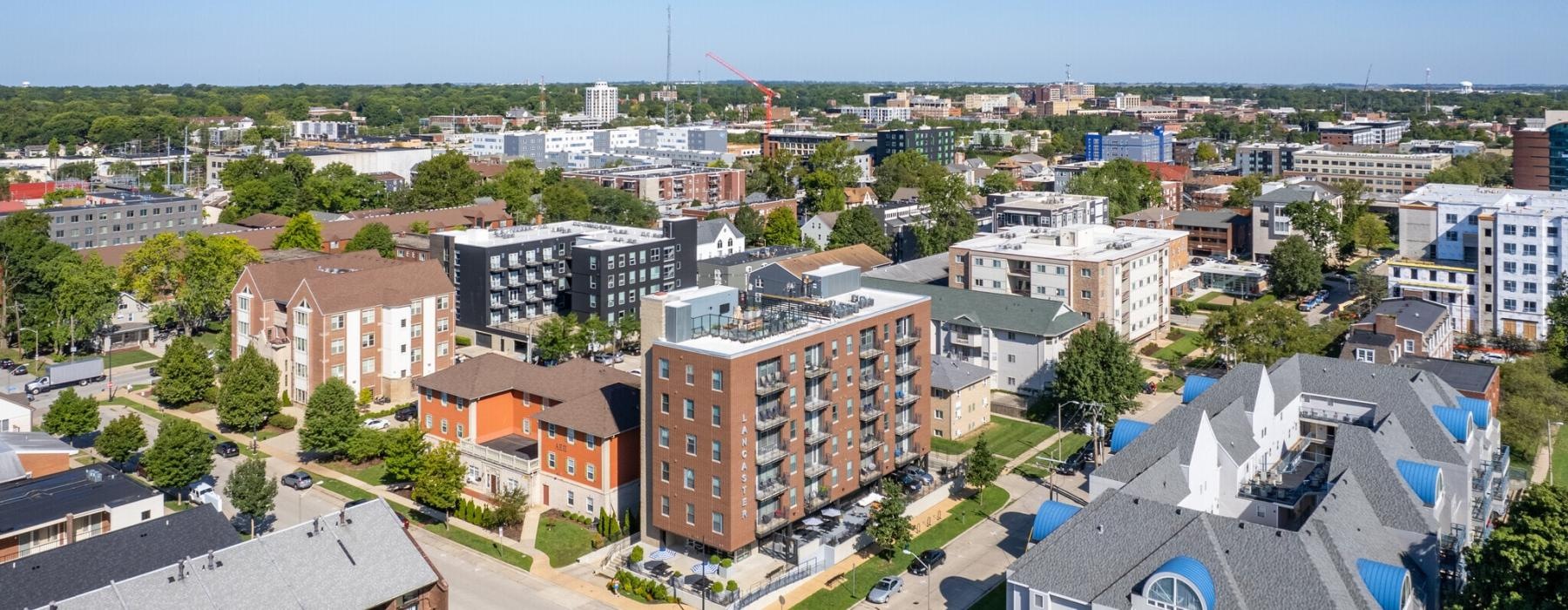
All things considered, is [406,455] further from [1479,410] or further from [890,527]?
[1479,410]

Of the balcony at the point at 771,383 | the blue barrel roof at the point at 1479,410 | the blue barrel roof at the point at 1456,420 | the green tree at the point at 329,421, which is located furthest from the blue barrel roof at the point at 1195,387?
the green tree at the point at 329,421

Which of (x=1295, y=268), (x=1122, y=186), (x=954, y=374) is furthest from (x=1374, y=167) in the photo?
(x=954, y=374)

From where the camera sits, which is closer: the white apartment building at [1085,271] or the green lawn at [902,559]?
the green lawn at [902,559]

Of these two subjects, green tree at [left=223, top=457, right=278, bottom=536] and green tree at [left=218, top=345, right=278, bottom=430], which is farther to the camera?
green tree at [left=218, top=345, right=278, bottom=430]

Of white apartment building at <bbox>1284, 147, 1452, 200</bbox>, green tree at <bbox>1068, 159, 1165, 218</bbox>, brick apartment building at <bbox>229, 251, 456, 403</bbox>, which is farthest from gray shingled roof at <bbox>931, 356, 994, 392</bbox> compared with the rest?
white apartment building at <bbox>1284, 147, 1452, 200</bbox>

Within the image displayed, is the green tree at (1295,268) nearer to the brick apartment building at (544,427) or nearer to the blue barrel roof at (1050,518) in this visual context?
the brick apartment building at (544,427)

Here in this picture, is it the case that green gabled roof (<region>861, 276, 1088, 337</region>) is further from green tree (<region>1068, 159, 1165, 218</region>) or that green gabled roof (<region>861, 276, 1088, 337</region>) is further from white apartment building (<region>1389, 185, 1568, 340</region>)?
green tree (<region>1068, 159, 1165, 218</region>)

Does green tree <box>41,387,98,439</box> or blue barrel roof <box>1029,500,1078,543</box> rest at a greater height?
green tree <box>41,387,98,439</box>
